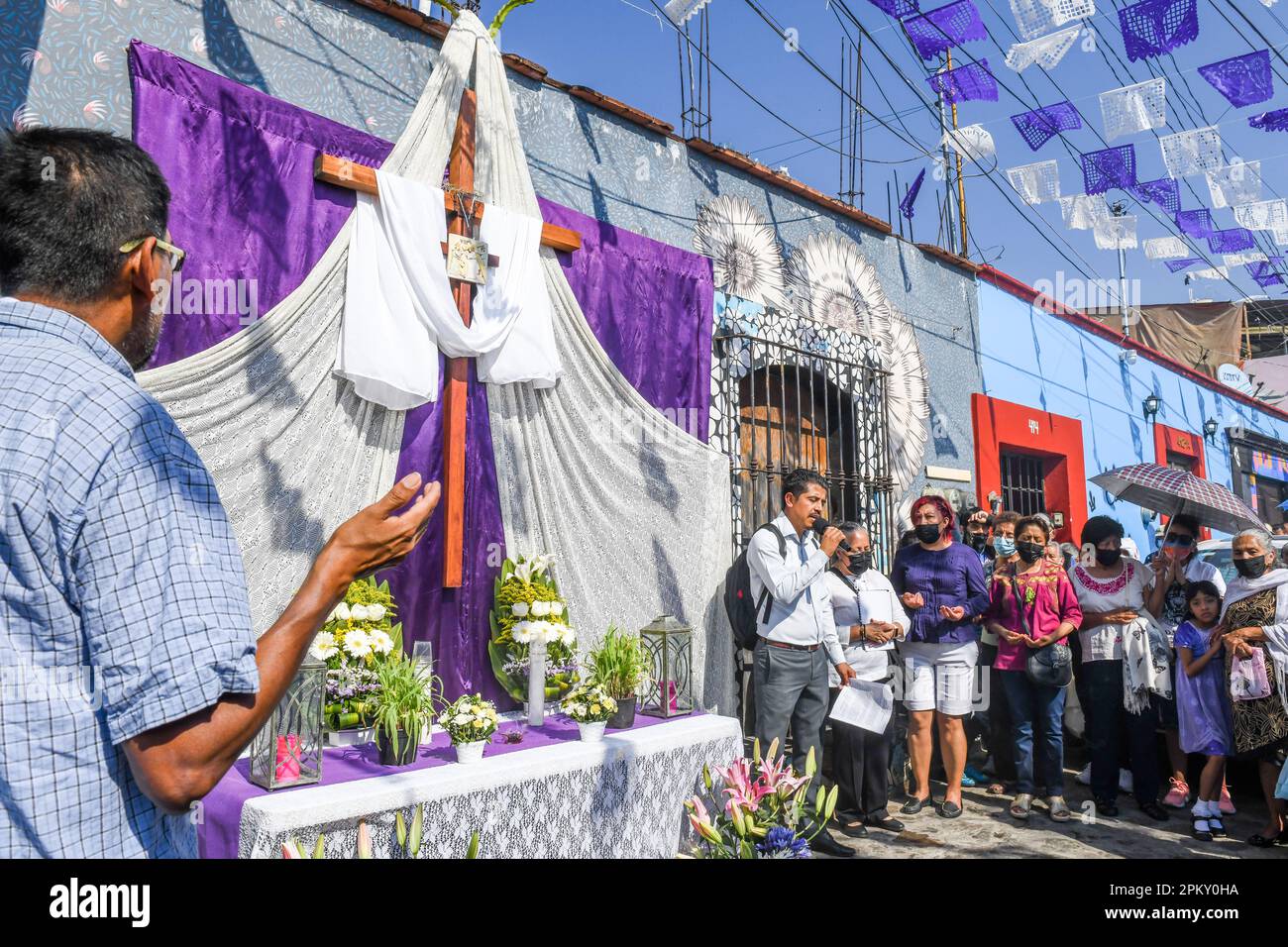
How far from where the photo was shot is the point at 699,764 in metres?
3.85

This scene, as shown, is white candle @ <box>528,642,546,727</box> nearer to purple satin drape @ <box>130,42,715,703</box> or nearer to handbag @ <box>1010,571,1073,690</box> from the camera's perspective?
purple satin drape @ <box>130,42,715,703</box>

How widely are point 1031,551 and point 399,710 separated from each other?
3753 mm

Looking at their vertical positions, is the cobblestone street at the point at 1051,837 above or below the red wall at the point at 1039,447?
below

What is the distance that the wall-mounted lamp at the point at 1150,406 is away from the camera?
38.3ft

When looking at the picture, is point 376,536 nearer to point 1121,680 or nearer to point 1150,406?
point 1121,680

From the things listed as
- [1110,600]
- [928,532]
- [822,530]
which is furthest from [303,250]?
[1110,600]

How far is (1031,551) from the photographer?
5039 millimetres

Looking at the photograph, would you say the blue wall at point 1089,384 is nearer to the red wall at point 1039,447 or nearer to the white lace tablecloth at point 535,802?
the red wall at point 1039,447

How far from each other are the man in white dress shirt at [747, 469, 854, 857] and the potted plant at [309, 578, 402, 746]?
1.90 meters

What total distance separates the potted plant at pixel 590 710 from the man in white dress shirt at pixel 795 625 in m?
1.06

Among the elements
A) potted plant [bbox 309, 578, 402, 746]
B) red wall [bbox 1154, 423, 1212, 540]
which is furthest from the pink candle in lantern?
red wall [bbox 1154, 423, 1212, 540]

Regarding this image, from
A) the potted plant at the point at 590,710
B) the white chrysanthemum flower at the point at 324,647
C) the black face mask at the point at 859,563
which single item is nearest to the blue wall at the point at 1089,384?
the black face mask at the point at 859,563
